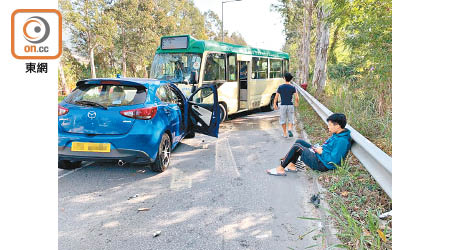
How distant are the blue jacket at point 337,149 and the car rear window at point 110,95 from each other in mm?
2953

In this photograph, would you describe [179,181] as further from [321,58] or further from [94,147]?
[321,58]

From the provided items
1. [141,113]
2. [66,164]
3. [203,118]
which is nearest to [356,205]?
[141,113]

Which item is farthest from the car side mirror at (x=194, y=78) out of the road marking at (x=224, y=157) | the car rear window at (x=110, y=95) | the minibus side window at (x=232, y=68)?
the car rear window at (x=110, y=95)

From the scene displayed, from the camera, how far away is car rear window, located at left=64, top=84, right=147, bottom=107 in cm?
501

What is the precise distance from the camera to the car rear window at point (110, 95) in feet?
16.4

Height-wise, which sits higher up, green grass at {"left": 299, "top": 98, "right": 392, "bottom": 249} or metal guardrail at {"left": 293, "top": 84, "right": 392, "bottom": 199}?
metal guardrail at {"left": 293, "top": 84, "right": 392, "bottom": 199}

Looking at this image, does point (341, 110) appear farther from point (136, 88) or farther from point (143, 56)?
point (143, 56)

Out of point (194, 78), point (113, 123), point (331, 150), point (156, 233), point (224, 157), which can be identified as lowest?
point (156, 233)

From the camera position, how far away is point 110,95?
16.6ft

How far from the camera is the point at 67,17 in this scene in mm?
19516

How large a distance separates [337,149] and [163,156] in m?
2.82

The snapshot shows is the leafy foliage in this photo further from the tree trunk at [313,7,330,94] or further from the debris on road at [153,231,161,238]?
the debris on road at [153,231,161,238]

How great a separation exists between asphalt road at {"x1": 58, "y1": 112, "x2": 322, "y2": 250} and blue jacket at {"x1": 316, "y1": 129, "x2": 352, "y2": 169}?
48 centimetres

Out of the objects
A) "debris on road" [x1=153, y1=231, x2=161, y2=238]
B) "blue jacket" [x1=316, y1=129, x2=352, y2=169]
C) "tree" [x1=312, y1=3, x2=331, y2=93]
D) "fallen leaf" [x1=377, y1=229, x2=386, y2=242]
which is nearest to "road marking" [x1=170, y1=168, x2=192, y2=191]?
"debris on road" [x1=153, y1=231, x2=161, y2=238]
